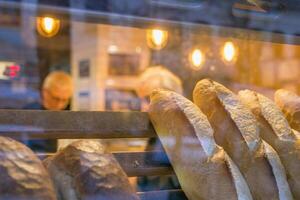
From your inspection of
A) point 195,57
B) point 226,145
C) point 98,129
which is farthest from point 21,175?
point 195,57

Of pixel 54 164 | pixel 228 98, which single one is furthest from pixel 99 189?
pixel 228 98

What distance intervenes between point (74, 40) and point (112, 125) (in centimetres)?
40

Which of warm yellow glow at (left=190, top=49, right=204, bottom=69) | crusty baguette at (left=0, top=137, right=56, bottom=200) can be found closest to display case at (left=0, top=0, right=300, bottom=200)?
crusty baguette at (left=0, top=137, right=56, bottom=200)

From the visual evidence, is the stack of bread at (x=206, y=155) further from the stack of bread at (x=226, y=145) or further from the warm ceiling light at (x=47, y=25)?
the warm ceiling light at (x=47, y=25)

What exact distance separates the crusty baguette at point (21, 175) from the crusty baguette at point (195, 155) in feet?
0.75

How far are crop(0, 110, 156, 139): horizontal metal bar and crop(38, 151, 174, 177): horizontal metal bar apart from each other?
0.03 metres

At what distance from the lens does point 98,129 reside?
647 millimetres

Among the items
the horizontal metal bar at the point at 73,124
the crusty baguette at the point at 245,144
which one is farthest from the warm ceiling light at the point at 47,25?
the crusty baguette at the point at 245,144

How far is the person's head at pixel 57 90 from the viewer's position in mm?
775

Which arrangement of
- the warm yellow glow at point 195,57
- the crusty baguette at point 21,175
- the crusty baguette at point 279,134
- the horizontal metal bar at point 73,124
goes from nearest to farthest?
the crusty baguette at point 21,175
the horizontal metal bar at point 73,124
the crusty baguette at point 279,134
the warm yellow glow at point 195,57

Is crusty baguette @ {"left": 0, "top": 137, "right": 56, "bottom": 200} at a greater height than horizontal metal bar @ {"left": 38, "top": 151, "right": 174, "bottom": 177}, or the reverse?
crusty baguette @ {"left": 0, "top": 137, "right": 56, "bottom": 200}

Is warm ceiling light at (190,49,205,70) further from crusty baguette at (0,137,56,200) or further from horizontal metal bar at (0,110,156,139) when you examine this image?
crusty baguette at (0,137,56,200)

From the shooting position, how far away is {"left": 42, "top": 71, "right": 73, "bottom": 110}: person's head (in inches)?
30.5

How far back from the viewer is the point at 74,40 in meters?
1.00
